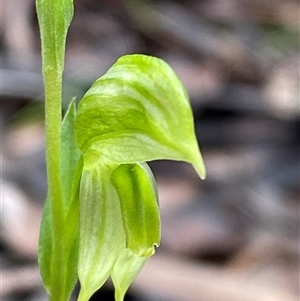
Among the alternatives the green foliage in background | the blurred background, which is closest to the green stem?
the green foliage in background

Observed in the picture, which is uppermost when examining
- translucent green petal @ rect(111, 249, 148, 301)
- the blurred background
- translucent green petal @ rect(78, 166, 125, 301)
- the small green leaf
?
the small green leaf

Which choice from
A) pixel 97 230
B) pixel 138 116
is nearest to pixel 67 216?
pixel 97 230

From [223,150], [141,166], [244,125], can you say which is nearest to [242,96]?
[244,125]

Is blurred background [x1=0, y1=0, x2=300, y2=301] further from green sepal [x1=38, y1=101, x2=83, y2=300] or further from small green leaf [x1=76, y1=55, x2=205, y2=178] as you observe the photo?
small green leaf [x1=76, y1=55, x2=205, y2=178]

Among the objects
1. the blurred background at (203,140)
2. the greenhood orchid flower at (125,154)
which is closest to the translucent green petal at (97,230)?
the greenhood orchid flower at (125,154)

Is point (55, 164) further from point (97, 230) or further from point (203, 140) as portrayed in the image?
point (203, 140)

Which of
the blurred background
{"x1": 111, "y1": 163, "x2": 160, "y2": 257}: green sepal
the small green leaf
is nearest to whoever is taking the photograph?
the small green leaf

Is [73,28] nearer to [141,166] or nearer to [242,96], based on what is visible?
Answer: [242,96]
